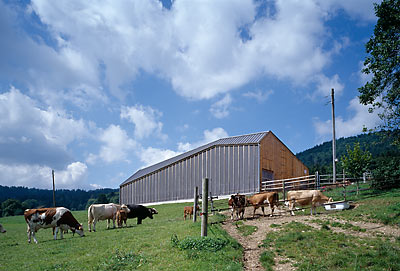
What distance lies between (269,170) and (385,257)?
26819mm

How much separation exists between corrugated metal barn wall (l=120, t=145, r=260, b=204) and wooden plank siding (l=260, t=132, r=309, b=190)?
1457mm

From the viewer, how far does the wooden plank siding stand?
1433 inches

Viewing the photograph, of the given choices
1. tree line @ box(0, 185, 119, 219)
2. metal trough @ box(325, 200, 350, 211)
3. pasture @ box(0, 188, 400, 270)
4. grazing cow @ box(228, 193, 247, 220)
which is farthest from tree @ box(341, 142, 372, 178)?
tree line @ box(0, 185, 119, 219)

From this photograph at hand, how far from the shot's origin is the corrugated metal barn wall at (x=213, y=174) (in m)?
35.6

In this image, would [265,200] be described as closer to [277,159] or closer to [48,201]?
[277,159]

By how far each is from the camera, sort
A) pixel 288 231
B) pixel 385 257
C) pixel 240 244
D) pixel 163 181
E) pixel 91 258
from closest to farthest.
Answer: pixel 385 257 < pixel 91 258 < pixel 240 244 < pixel 288 231 < pixel 163 181

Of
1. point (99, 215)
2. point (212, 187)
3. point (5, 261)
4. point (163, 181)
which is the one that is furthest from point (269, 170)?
point (5, 261)

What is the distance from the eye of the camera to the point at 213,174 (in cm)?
3797

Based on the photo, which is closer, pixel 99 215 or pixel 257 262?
pixel 257 262

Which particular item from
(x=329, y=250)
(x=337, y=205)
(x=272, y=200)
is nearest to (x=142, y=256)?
(x=329, y=250)

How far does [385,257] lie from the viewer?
404 inches

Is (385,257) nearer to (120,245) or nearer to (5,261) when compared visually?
(120,245)

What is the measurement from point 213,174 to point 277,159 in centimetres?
791

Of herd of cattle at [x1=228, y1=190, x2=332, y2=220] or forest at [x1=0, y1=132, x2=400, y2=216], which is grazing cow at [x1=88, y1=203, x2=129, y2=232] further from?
forest at [x1=0, y1=132, x2=400, y2=216]
